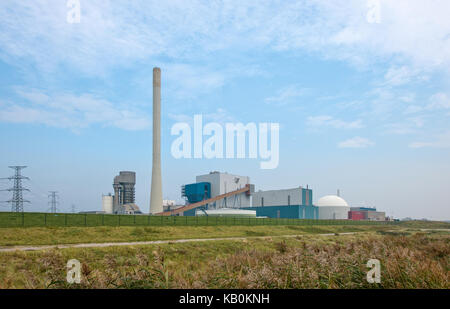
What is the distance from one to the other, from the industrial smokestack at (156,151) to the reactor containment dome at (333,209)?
64391mm

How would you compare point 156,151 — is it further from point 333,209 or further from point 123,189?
point 333,209

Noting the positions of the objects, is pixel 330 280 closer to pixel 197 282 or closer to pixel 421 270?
pixel 421 270

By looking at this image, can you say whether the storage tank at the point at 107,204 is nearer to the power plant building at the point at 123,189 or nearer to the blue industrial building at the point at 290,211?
the power plant building at the point at 123,189

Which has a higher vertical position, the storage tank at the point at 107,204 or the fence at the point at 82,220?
the fence at the point at 82,220

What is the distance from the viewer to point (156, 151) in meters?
85.6

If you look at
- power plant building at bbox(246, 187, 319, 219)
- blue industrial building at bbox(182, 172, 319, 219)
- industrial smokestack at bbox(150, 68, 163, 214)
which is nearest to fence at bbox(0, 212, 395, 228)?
industrial smokestack at bbox(150, 68, 163, 214)

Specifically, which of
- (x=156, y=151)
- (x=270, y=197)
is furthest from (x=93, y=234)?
(x=270, y=197)

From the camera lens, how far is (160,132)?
8588cm

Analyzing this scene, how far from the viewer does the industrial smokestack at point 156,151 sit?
3332 inches

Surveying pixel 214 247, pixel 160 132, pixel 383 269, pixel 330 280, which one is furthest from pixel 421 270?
pixel 160 132

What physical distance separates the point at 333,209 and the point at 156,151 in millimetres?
69976

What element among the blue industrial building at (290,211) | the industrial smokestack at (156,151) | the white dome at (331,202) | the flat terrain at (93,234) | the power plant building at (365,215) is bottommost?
the power plant building at (365,215)

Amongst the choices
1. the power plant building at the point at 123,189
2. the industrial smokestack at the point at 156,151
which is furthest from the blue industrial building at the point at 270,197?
the industrial smokestack at the point at 156,151
